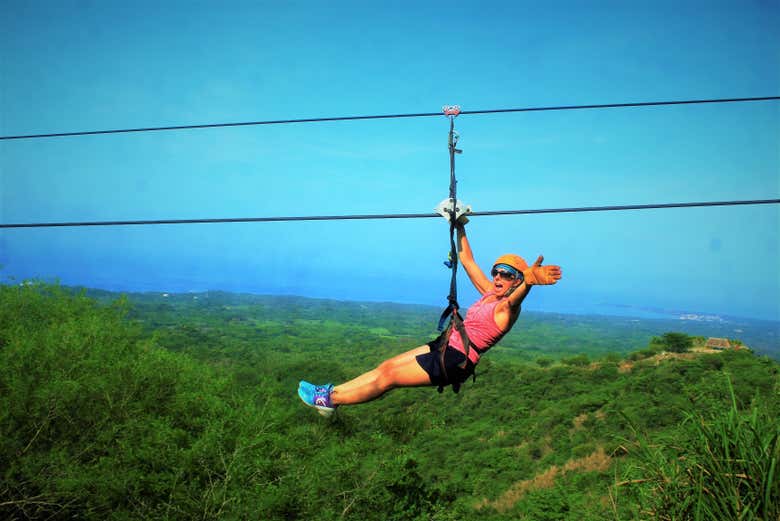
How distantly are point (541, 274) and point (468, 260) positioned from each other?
3.45 feet

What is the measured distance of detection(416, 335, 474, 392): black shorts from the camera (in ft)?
12.3

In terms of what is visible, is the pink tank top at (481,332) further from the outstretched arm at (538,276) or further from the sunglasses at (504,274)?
the outstretched arm at (538,276)

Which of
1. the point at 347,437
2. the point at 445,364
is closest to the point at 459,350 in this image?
the point at 445,364

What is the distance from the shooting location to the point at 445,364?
374 centimetres

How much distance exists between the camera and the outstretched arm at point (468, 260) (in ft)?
14.3

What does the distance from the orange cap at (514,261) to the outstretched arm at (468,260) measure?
471mm

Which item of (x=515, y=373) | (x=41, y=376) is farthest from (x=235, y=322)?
(x=41, y=376)

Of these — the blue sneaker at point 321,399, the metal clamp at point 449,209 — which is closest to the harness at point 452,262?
the metal clamp at point 449,209

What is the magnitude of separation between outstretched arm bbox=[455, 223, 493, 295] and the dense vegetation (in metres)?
1.41

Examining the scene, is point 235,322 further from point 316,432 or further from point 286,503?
point 286,503

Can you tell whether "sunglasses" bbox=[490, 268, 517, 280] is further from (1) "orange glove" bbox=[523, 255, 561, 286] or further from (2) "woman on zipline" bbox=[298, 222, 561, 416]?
(1) "orange glove" bbox=[523, 255, 561, 286]

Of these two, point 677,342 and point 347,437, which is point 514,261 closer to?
point 347,437

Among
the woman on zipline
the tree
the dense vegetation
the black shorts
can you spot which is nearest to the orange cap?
the woman on zipline

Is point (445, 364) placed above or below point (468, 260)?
below
